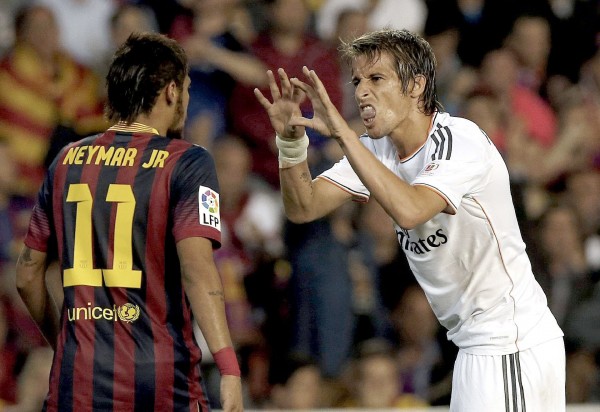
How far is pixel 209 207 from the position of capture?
3.71 m

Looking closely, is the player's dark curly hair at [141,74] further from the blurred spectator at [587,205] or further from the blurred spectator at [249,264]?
the blurred spectator at [587,205]

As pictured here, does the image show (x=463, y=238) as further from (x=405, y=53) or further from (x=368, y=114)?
(x=405, y=53)

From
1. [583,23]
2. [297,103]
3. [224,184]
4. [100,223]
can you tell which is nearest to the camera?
[100,223]

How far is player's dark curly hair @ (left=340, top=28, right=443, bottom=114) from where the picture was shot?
13.8ft

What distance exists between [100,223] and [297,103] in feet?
3.01

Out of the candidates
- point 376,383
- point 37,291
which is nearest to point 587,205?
point 376,383

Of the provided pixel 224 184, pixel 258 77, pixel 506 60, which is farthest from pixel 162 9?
pixel 506 60

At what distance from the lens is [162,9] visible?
7.51 metres

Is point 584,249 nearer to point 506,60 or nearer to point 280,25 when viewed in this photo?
point 506,60

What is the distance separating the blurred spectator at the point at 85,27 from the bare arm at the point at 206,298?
13.2 feet

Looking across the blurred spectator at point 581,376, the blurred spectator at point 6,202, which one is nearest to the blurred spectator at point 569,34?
the blurred spectator at point 581,376

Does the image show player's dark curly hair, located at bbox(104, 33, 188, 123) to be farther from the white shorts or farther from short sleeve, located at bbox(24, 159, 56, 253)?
the white shorts

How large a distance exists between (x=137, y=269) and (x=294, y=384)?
340 centimetres

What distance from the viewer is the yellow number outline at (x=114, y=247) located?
12.0 ft
